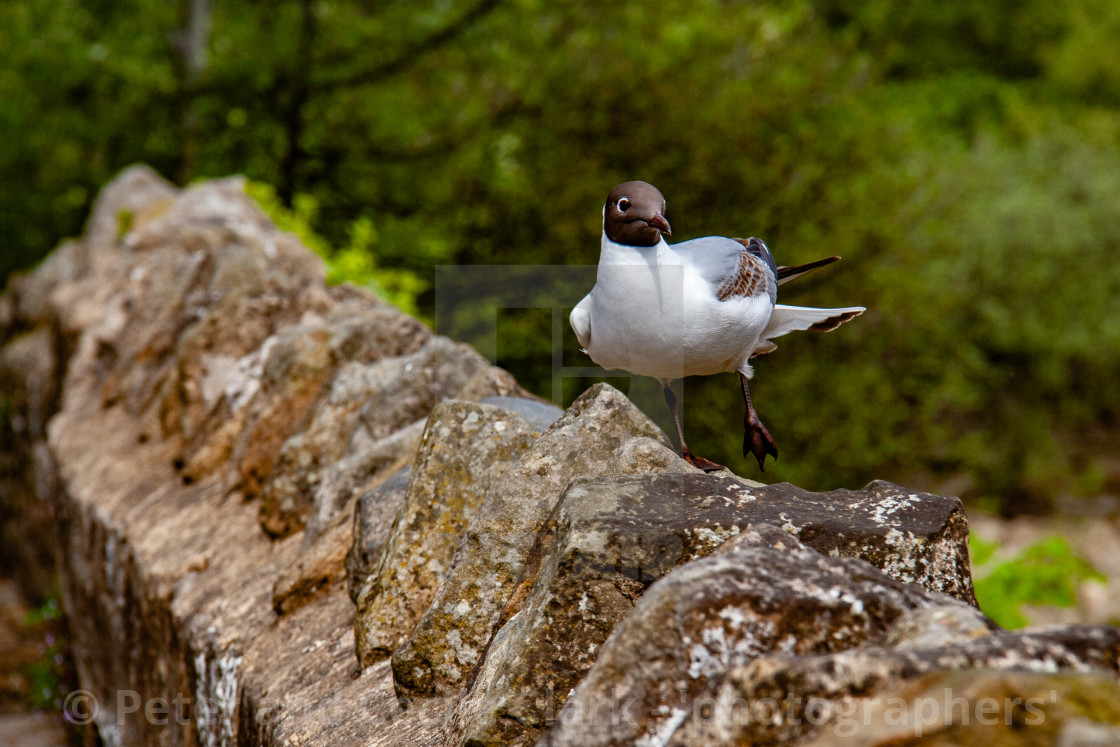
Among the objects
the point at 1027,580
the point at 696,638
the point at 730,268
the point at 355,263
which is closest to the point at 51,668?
the point at 355,263

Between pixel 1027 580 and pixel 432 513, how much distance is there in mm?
5850

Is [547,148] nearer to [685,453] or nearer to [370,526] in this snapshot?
[685,453]

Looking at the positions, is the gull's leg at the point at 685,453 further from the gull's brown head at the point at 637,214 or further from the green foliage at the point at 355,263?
the green foliage at the point at 355,263

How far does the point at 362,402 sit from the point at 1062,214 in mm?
15269

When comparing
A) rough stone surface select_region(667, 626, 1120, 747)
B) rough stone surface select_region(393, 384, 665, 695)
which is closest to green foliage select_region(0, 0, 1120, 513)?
rough stone surface select_region(393, 384, 665, 695)

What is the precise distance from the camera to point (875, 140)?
441 inches

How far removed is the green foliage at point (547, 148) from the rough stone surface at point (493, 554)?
588 centimetres

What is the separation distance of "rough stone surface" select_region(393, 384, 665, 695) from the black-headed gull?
38 cm

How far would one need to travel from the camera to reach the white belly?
9.53 feet

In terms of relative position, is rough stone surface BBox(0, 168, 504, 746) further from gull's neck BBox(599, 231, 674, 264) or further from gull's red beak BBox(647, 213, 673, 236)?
gull's red beak BBox(647, 213, 673, 236)

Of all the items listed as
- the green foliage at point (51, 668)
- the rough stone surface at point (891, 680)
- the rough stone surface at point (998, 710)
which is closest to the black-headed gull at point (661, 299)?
the rough stone surface at point (891, 680)

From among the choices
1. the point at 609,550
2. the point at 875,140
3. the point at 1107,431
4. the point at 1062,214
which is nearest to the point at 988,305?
the point at 1062,214

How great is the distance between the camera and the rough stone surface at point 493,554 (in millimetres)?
2428

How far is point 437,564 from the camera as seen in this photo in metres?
2.72
